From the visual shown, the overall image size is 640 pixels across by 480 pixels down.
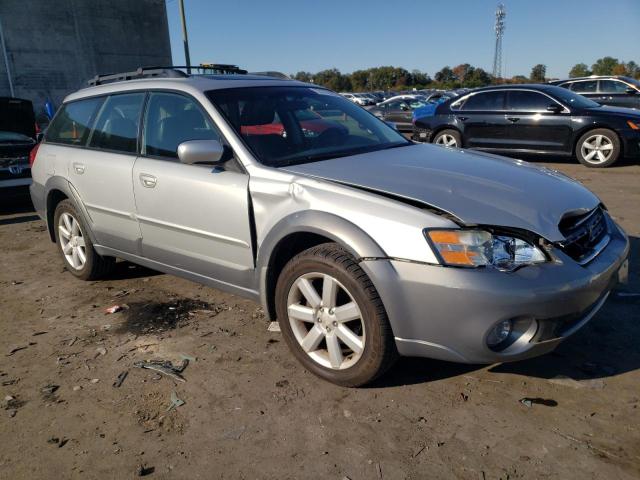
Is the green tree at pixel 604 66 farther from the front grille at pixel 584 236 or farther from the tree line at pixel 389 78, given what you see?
the front grille at pixel 584 236

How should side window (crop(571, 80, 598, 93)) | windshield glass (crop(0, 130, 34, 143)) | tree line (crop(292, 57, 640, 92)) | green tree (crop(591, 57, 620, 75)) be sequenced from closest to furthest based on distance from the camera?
windshield glass (crop(0, 130, 34, 143)), side window (crop(571, 80, 598, 93)), green tree (crop(591, 57, 620, 75)), tree line (crop(292, 57, 640, 92))

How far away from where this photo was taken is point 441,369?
9.69 feet

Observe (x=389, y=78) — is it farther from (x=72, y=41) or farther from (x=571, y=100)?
(x=571, y=100)

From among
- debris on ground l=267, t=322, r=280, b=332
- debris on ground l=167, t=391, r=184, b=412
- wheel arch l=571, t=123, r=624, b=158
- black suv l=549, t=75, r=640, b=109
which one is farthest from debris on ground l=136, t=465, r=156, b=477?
black suv l=549, t=75, r=640, b=109

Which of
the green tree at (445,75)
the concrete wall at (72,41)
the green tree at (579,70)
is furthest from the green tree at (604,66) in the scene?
the concrete wall at (72,41)

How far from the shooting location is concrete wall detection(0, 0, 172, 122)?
94.6 feet

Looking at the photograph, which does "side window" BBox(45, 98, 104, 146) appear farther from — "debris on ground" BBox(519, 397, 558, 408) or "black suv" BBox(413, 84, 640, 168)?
"black suv" BBox(413, 84, 640, 168)

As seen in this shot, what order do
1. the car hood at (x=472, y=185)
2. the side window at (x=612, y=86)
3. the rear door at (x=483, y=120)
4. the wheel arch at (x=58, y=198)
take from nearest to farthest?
1. the car hood at (x=472, y=185)
2. the wheel arch at (x=58, y=198)
3. the rear door at (x=483, y=120)
4. the side window at (x=612, y=86)

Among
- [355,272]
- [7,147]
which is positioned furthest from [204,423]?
[7,147]

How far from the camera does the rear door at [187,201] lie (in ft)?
10.3

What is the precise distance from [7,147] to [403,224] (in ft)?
23.8

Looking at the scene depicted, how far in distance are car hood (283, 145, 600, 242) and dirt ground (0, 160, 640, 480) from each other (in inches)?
35.2

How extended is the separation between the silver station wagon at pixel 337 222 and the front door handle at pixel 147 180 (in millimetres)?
15

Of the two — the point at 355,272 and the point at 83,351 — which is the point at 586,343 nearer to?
the point at 355,272
